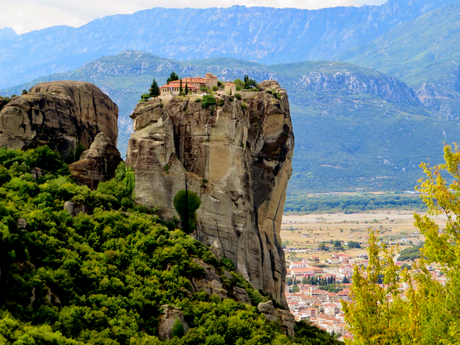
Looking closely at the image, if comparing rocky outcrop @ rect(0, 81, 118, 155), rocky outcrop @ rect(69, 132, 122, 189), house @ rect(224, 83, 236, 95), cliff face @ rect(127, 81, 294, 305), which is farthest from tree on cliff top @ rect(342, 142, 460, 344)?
rocky outcrop @ rect(0, 81, 118, 155)

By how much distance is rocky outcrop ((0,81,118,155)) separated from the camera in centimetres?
4884

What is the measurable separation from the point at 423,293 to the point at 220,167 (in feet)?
69.9

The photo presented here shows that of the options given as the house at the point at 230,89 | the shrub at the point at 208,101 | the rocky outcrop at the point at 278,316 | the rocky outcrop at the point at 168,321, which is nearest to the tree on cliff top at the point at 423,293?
the rocky outcrop at the point at 168,321

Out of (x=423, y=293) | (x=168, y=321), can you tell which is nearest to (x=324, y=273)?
(x=168, y=321)

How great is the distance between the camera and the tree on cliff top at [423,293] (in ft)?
89.8

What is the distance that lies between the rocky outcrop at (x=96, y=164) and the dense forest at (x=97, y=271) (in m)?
0.89

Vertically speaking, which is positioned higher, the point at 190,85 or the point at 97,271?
the point at 190,85

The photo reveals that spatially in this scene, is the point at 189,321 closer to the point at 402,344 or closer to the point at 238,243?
the point at 238,243

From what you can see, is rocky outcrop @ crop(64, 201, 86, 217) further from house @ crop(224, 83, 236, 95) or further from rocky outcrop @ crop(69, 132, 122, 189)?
house @ crop(224, 83, 236, 95)

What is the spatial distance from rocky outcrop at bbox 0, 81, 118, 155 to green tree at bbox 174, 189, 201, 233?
28.4 feet

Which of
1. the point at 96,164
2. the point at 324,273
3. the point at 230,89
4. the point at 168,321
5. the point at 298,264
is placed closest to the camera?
the point at 168,321

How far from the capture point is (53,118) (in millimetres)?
50500

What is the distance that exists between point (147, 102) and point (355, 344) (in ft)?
85.6

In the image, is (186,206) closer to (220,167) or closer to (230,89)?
(220,167)
